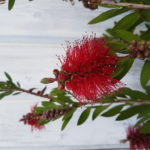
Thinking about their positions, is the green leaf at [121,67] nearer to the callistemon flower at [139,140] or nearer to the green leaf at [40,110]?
the green leaf at [40,110]

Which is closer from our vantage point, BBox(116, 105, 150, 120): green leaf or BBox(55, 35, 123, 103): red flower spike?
BBox(55, 35, 123, 103): red flower spike

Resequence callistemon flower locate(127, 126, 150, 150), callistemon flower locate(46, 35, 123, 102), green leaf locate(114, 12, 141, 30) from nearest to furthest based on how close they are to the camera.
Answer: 1. callistemon flower locate(46, 35, 123, 102)
2. green leaf locate(114, 12, 141, 30)
3. callistemon flower locate(127, 126, 150, 150)

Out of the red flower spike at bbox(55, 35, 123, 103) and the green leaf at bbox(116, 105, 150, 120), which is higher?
the red flower spike at bbox(55, 35, 123, 103)

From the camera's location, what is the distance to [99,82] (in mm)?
440

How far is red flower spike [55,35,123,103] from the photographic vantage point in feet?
1.38

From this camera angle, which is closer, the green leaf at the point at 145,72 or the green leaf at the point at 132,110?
the green leaf at the point at 145,72

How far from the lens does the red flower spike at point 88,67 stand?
0.42m

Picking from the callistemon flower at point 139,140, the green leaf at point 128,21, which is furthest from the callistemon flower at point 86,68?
the callistemon flower at point 139,140

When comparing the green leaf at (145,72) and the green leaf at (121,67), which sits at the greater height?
the green leaf at (121,67)

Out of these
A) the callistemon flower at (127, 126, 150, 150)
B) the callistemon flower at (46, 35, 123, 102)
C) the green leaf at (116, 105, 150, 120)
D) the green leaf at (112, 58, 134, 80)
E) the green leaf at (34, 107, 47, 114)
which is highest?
the callistemon flower at (46, 35, 123, 102)

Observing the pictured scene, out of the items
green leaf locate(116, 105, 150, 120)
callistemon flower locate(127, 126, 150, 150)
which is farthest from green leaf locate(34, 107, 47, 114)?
callistemon flower locate(127, 126, 150, 150)

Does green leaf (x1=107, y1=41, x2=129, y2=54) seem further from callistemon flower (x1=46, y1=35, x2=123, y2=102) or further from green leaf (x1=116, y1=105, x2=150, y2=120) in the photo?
green leaf (x1=116, y1=105, x2=150, y2=120)

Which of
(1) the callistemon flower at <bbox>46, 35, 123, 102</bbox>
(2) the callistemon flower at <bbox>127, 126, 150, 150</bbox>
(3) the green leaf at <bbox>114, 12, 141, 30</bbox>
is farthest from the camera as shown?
(2) the callistemon flower at <bbox>127, 126, 150, 150</bbox>

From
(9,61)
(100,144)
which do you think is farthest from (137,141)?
(9,61)
